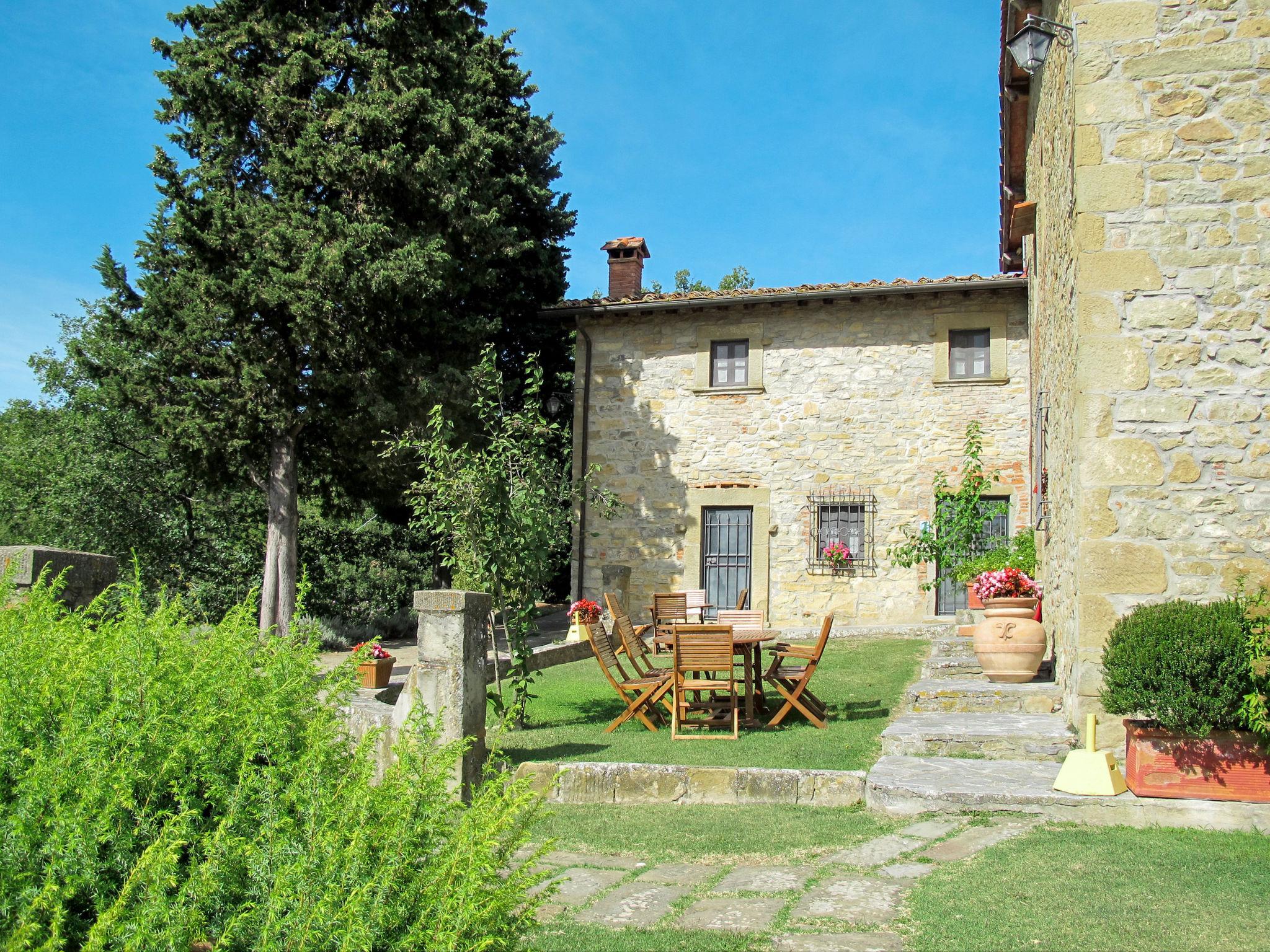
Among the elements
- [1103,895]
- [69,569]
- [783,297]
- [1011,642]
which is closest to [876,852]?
Result: [1103,895]

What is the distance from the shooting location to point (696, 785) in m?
5.77

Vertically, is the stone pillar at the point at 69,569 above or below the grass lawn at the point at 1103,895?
above

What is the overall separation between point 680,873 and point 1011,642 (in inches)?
163

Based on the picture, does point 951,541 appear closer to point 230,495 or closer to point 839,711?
point 839,711

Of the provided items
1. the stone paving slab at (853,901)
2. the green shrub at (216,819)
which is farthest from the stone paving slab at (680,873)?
the green shrub at (216,819)

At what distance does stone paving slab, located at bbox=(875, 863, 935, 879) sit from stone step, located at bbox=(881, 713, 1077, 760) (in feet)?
6.16

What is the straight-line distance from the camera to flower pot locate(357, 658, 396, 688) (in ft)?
30.1

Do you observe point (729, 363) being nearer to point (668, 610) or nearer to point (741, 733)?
point (668, 610)

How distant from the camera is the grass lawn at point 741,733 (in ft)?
20.9

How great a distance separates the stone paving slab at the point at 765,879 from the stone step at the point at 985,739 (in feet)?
6.76

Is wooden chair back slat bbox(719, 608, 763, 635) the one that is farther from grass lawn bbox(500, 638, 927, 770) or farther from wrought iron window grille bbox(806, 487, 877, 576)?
wrought iron window grille bbox(806, 487, 877, 576)

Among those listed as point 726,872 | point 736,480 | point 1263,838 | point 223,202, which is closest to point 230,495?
point 223,202

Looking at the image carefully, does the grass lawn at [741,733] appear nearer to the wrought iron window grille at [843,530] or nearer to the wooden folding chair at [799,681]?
the wooden folding chair at [799,681]

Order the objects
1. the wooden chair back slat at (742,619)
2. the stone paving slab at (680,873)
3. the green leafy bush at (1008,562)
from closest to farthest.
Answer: the stone paving slab at (680,873), the wooden chair back slat at (742,619), the green leafy bush at (1008,562)
